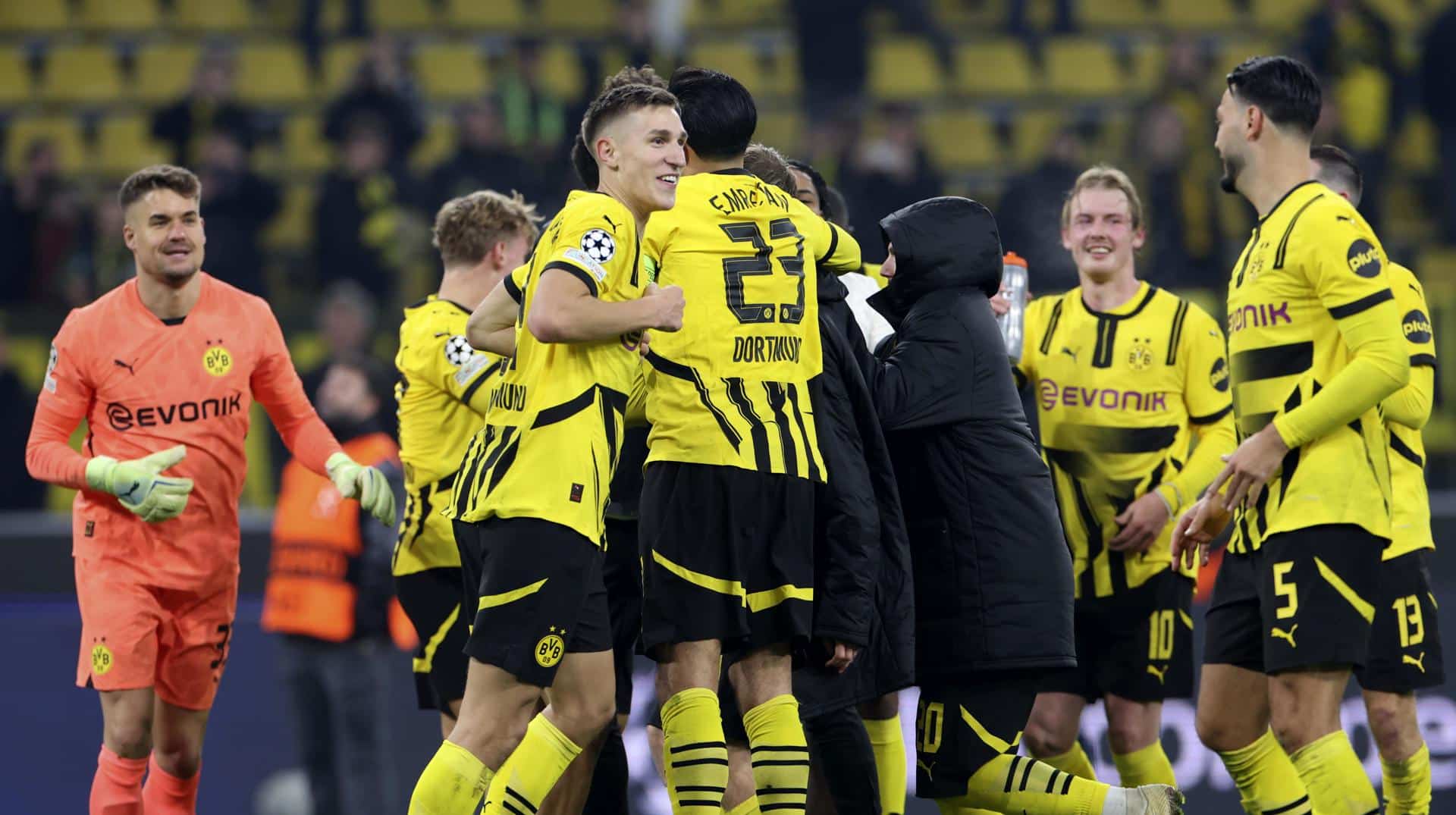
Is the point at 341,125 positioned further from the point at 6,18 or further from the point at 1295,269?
the point at 1295,269

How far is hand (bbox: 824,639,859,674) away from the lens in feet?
Answer: 16.5

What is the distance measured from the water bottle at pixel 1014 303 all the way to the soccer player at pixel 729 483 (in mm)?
1322

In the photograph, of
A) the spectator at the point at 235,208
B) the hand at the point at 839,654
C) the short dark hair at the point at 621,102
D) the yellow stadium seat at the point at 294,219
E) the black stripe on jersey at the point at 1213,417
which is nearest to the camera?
the short dark hair at the point at 621,102

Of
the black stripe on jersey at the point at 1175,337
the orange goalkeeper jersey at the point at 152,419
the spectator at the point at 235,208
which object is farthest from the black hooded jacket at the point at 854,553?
the spectator at the point at 235,208

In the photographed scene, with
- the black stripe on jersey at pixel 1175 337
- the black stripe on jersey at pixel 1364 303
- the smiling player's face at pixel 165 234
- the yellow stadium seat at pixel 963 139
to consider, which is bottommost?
the black stripe on jersey at pixel 1364 303

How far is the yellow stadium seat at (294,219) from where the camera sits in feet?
42.9

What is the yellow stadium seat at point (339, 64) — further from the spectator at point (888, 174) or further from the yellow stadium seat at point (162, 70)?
the spectator at point (888, 174)

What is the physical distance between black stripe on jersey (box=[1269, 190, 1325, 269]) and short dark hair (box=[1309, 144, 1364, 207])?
1110mm

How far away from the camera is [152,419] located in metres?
6.11

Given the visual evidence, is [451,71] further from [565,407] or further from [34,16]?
[565,407]

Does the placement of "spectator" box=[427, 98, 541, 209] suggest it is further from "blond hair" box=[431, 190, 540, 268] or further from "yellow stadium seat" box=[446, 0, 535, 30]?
"blond hair" box=[431, 190, 540, 268]

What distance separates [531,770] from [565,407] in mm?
969

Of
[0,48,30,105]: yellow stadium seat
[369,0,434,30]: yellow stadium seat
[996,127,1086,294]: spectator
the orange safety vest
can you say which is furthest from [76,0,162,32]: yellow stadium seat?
the orange safety vest

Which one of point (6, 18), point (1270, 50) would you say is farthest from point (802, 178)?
point (6, 18)
